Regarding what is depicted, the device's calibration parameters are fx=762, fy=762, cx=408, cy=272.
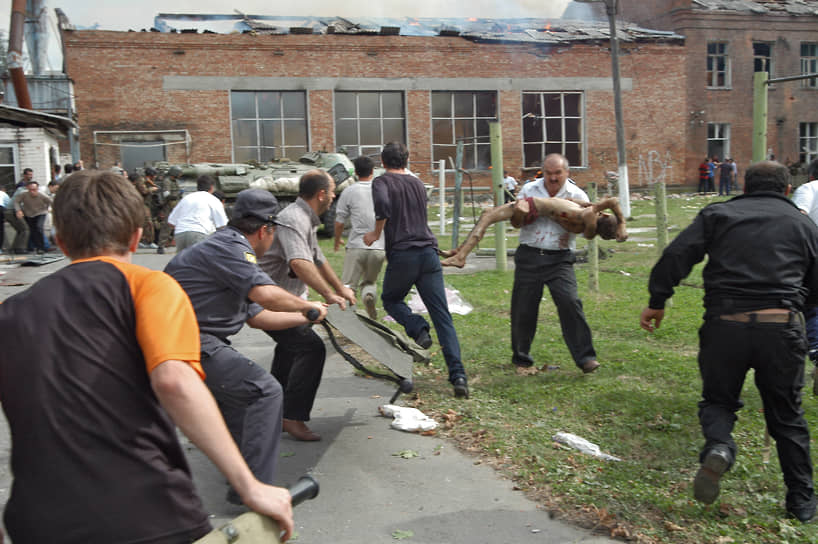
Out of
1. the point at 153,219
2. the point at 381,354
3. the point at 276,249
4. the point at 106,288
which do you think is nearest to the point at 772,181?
the point at 381,354

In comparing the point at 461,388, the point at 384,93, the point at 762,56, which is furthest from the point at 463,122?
the point at 461,388

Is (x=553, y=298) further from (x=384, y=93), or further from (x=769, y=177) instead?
(x=384, y=93)

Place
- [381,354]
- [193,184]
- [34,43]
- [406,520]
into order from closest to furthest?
[406,520] → [381,354] → [193,184] → [34,43]

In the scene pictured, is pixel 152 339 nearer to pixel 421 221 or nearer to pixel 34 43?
pixel 421 221

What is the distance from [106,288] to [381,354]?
3243 mm

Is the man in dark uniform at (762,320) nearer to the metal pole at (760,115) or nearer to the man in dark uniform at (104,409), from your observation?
the man in dark uniform at (104,409)

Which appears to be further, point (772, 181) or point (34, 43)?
point (34, 43)

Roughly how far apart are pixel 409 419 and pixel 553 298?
6.07 ft

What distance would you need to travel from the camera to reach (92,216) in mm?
1892

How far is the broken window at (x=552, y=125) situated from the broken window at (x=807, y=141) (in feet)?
43.6

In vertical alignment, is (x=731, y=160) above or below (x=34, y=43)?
below

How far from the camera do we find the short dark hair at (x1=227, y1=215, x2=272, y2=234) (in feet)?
13.1

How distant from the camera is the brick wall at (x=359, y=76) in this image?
27.8 meters

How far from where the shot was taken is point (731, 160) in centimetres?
3400
